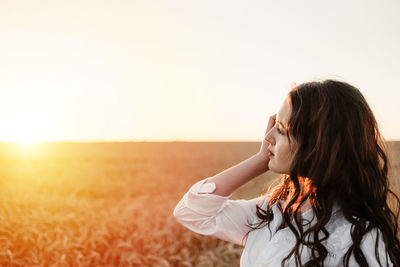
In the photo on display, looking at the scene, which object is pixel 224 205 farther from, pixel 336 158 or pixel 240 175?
pixel 336 158

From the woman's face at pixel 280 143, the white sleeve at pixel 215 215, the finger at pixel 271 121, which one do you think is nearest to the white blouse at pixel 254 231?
the white sleeve at pixel 215 215

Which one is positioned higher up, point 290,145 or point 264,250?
point 290,145

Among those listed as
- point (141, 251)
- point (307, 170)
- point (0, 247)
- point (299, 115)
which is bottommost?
point (141, 251)

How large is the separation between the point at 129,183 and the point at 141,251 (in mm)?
8160

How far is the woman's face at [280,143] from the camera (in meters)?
1.87

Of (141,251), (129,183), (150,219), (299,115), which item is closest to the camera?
(299,115)

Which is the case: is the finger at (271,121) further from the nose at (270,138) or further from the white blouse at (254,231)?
the white blouse at (254,231)

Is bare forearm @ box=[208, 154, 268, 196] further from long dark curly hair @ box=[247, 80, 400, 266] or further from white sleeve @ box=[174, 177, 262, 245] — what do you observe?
long dark curly hair @ box=[247, 80, 400, 266]

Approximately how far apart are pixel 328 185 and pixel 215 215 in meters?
0.63

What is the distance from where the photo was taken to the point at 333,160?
1.76m

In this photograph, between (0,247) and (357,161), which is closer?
→ (357,161)

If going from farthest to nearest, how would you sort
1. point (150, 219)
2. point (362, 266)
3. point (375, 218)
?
point (150, 219) → point (375, 218) → point (362, 266)

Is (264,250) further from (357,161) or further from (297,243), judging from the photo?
(357,161)

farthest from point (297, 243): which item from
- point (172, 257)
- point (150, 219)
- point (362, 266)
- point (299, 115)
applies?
point (150, 219)
